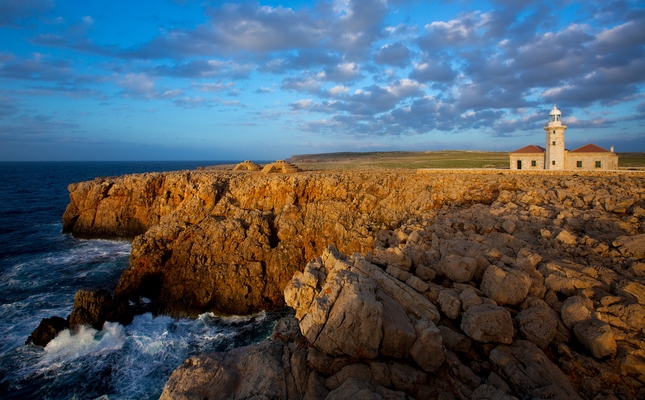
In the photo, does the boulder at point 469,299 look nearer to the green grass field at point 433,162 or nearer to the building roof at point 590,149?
the building roof at point 590,149

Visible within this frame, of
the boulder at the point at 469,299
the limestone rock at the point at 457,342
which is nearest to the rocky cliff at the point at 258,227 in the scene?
the boulder at the point at 469,299

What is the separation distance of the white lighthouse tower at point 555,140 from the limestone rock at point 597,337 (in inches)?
1062

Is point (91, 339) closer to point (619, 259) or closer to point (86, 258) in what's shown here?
point (86, 258)

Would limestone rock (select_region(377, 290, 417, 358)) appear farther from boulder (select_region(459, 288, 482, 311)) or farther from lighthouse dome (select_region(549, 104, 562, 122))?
lighthouse dome (select_region(549, 104, 562, 122))

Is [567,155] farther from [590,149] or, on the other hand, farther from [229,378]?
[229,378]

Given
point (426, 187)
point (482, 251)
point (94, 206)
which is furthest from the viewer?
point (94, 206)

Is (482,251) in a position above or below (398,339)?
above

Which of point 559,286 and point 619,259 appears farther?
point 619,259

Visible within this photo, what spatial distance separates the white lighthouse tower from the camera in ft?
97.0

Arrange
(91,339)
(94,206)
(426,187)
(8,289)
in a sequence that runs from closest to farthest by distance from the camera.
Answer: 1. (91,339)
2. (8,289)
3. (426,187)
4. (94,206)

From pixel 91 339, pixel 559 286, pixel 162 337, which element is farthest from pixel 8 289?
pixel 559 286

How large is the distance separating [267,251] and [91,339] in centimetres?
984

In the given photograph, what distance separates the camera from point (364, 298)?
796cm

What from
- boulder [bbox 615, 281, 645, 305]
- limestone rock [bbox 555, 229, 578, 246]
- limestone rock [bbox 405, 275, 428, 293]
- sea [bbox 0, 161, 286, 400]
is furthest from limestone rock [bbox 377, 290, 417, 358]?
sea [bbox 0, 161, 286, 400]
